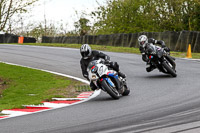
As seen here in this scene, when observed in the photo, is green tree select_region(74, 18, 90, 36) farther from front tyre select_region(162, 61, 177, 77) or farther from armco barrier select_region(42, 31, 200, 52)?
front tyre select_region(162, 61, 177, 77)

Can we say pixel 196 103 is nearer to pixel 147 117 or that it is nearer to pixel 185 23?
pixel 147 117

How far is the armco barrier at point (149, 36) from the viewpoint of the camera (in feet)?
77.0

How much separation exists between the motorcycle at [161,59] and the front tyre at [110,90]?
4087 millimetres

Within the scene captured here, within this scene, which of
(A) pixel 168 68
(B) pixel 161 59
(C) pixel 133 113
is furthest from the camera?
(B) pixel 161 59

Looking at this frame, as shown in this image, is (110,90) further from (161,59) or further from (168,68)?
(161,59)

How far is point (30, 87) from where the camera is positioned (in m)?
13.1

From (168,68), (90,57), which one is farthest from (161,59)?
(90,57)

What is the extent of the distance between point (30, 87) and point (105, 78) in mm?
4133

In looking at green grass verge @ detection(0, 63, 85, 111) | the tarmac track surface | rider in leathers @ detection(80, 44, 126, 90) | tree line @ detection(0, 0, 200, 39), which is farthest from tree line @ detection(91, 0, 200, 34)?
rider in leathers @ detection(80, 44, 126, 90)

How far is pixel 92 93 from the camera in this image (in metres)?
11.2

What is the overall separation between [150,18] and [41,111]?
116 feet

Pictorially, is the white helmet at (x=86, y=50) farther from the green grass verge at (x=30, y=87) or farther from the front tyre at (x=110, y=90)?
the green grass verge at (x=30, y=87)

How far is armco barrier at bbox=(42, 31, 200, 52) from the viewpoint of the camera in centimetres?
2348

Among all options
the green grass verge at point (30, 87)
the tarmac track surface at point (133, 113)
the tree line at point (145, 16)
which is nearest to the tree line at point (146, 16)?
the tree line at point (145, 16)
